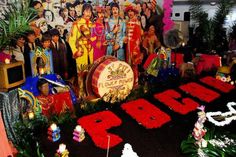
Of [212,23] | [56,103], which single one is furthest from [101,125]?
[212,23]

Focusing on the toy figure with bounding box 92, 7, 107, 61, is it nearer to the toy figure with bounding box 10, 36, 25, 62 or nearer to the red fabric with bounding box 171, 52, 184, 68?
the toy figure with bounding box 10, 36, 25, 62

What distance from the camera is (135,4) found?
4.68m

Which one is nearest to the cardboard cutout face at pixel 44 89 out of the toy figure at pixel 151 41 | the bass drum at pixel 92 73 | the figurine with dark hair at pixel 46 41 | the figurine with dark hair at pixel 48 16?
the figurine with dark hair at pixel 46 41

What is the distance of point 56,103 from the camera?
3533 mm

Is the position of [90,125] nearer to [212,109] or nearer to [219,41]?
[212,109]

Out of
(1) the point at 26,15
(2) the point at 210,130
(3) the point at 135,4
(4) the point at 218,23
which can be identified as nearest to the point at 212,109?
(2) the point at 210,130

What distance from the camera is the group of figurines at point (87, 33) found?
3.56 meters

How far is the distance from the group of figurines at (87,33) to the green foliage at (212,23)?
2.11m

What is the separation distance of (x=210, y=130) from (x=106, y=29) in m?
2.38

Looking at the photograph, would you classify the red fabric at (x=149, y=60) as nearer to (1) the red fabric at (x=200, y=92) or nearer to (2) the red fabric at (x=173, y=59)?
(2) the red fabric at (x=173, y=59)

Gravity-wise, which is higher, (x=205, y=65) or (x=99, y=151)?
(x=205, y=65)

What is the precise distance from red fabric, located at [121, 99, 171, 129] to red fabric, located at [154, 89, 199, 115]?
0.29 meters

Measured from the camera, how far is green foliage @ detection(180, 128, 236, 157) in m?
2.49

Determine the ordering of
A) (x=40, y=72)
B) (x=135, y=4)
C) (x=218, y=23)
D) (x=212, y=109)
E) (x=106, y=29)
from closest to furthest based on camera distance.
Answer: (x=40, y=72)
(x=212, y=109)
(x=106, y=29)
(x=135, y=4)
(x=218, y=23)
